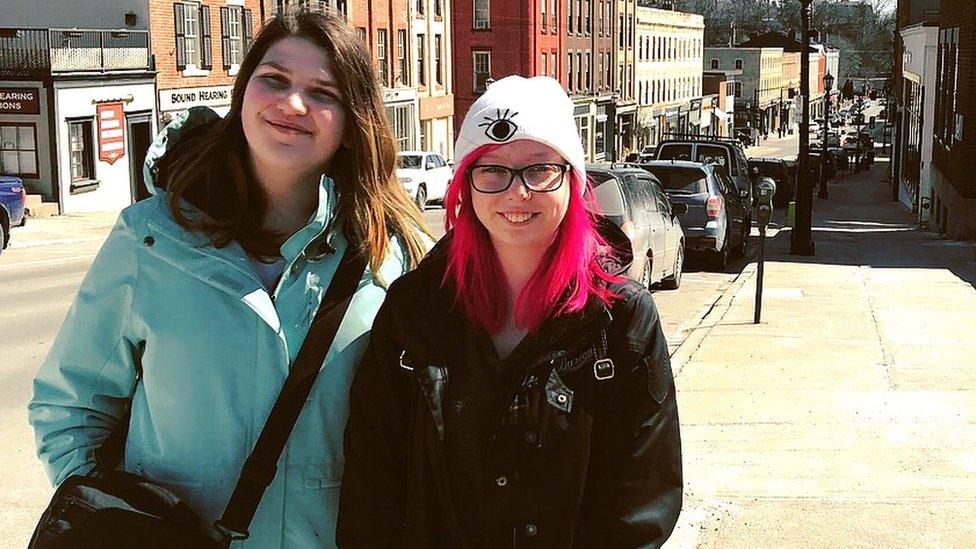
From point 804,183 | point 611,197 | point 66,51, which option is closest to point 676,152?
point 804,183

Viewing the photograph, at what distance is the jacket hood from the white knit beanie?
2.36ft

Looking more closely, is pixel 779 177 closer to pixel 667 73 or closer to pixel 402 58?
pixel 402 58

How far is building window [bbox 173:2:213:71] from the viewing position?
32344 mm

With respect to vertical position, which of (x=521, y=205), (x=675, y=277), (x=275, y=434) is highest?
(x=521, y=205)

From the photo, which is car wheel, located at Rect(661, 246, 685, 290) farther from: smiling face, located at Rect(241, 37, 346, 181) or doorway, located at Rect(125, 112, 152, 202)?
doorway, located at Rect(125, 112, 152, 202)

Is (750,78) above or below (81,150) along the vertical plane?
above

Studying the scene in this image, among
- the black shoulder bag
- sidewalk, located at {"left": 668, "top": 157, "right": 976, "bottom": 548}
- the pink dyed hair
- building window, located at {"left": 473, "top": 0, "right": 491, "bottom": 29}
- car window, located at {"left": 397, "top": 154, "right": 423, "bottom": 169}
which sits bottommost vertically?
sidewalk, located at {"left": 668, "top": 157, "right": 976, "bottom": 548}

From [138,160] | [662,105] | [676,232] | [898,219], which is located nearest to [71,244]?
[138,160]

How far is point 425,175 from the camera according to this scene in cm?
3070

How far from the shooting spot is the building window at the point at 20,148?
89.4 feet

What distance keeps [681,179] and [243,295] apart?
15.6 metres

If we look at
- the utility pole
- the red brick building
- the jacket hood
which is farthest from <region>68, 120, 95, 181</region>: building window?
the jacket hood

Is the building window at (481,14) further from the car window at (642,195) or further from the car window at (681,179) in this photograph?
the car window at (642,195)

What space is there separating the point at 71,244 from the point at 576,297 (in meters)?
21.2
